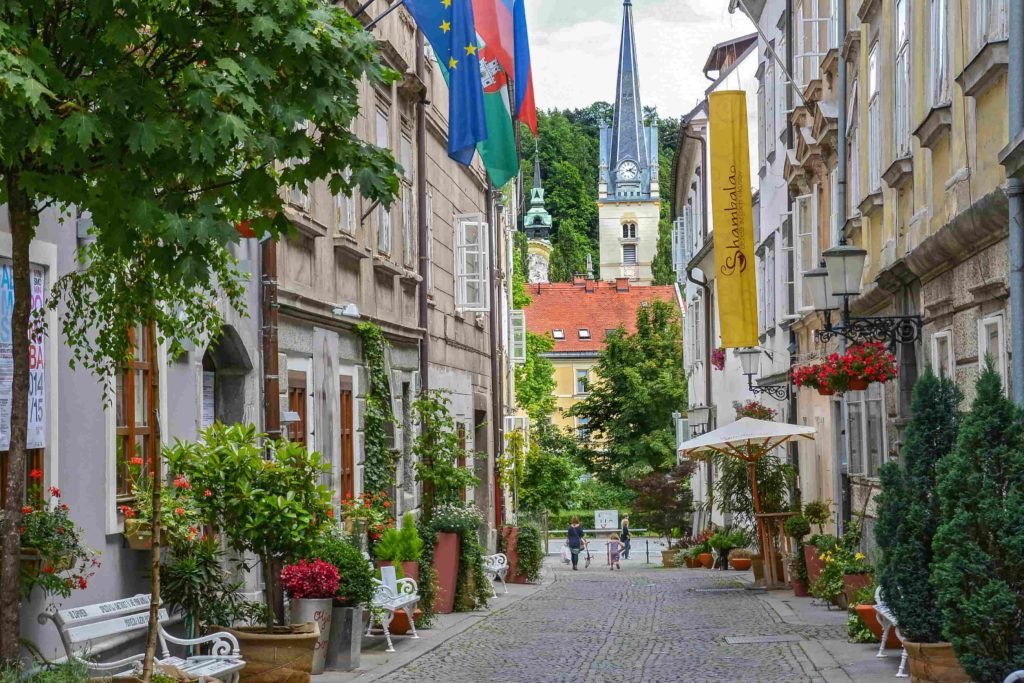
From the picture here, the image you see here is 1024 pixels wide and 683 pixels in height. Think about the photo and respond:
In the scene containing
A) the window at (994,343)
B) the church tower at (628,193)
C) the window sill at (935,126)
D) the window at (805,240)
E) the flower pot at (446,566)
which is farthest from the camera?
the church tower at (628,193)

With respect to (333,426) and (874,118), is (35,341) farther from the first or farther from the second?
(874,118)

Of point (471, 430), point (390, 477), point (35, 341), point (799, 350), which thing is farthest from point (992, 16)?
point (471, 430)

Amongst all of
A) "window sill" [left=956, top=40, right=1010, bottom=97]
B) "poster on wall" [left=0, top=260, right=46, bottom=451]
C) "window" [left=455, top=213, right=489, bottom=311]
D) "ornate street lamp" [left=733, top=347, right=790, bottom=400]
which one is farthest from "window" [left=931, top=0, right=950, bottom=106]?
"ornate street lamp" [left=733, top=347, right=790, bottom=400]

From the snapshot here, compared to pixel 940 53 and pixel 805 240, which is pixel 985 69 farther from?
pixel 805 240

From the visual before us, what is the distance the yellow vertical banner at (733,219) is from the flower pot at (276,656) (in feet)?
38.5

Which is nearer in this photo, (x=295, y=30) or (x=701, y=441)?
(x=295, y=30)

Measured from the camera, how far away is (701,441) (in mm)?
21328

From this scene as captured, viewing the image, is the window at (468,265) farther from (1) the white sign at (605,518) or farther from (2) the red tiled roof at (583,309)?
(2) the red tiled roof at (583,309)

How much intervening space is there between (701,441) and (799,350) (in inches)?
124

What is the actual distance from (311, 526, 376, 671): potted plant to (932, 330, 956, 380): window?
15.9ft

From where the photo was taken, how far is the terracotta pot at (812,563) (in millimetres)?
18594

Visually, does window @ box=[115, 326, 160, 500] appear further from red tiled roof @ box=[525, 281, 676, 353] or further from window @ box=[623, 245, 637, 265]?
window @ box=[623, 245, 637, 265]

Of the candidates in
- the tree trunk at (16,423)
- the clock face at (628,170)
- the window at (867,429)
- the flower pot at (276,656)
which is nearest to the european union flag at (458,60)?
the window at (867,429)

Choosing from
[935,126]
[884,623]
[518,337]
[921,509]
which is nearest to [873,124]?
[935,126]
